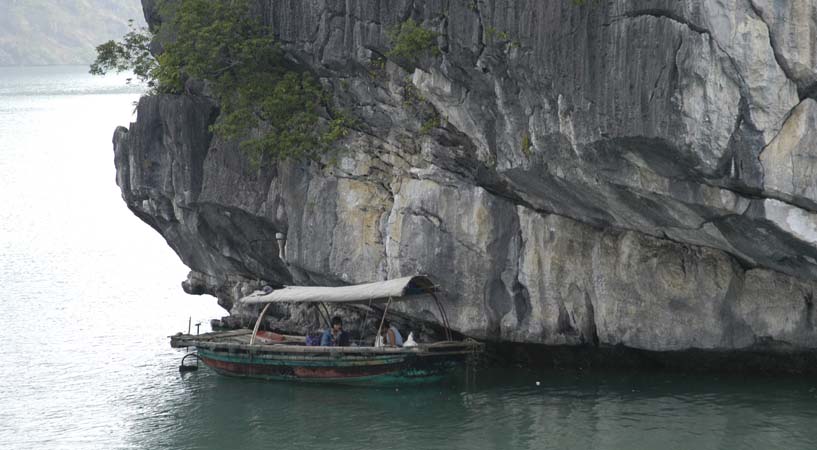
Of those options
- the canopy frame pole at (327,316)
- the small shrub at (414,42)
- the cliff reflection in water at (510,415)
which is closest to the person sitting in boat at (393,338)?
the cliff reflection in water at (510,415)

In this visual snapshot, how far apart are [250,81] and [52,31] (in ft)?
461

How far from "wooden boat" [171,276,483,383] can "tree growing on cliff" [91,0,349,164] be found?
2923 mm

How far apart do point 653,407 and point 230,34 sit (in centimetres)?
1068

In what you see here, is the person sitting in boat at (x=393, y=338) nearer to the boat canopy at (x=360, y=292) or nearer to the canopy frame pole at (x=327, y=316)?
the boat canopy at (x=360, y=292)

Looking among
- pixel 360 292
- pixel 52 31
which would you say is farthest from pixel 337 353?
pixel 52 31

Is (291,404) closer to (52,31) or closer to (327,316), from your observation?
(327,316)

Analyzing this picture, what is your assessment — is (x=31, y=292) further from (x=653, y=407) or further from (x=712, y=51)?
(x=712, y=51)

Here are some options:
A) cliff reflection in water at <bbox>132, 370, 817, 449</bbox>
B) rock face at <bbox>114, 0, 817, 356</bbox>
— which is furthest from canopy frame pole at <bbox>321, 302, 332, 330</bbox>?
cliff reflection in water at <bbox>132, 370, 817, 449</bbox>

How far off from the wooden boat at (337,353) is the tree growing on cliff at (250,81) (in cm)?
292

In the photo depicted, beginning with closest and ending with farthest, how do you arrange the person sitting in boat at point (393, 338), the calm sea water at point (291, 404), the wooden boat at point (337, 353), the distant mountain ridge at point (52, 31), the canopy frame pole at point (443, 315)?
the calm sea water at point (291, 404) < the wooden boat at point (337, 353) < the canopy frame pole at point (443, 315) < the person sitting in boat at point (393, 338) < the distant mountain ridge at point (52, 31)

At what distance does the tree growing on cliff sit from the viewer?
933 inches

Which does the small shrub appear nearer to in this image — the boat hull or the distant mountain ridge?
the boat hull

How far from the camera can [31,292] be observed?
34.6 m

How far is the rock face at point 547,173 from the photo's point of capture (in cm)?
1656
